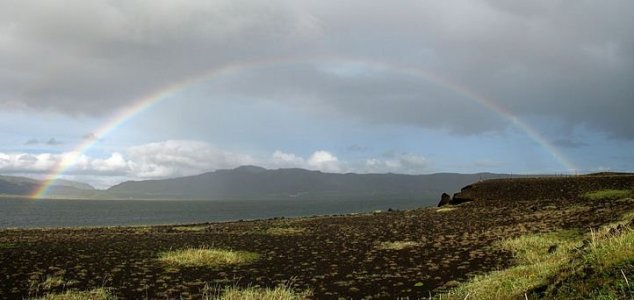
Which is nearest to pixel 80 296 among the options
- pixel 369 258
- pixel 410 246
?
pixel 369 258

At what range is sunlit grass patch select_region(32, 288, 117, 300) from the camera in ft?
52.2

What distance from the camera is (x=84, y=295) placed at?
16.3 metres

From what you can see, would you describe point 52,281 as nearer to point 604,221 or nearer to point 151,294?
point 151,294

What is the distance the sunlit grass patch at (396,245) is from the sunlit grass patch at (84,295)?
630 inches

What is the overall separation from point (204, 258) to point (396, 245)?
11620 millimetres

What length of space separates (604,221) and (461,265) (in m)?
11.4

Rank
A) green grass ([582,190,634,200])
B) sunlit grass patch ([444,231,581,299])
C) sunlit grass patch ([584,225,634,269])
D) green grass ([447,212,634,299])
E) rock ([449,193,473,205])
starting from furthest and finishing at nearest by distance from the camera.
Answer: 1. rock ([449,193,473,205])
2. green grass ([582,190,634,200])
3. sunlit grass patch ([444,231,581,299])
4. sunlit grass patch ([584,225,634,269])
5. green grass ([447,212,634,299])

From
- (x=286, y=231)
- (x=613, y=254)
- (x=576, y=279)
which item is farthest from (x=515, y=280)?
(x=286, y=231)

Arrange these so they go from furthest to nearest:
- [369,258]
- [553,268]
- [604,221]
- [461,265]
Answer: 1. [604,221]
2. [369,258]
3. [461,265]
4. [553,268]

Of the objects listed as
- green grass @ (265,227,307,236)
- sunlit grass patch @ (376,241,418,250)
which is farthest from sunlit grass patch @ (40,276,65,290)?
green grass @ (265,227,307,236)

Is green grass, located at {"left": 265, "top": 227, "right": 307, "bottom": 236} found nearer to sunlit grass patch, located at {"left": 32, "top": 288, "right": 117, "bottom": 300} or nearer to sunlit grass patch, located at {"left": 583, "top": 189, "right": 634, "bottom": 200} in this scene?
sunlit grass patch, located at {"left": 32, "top": 288, "right": 117, "bottom": 300}

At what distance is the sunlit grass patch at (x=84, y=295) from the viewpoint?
15.9 metres

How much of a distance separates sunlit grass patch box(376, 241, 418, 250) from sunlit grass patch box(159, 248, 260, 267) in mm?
7783

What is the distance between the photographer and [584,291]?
9.39 m
